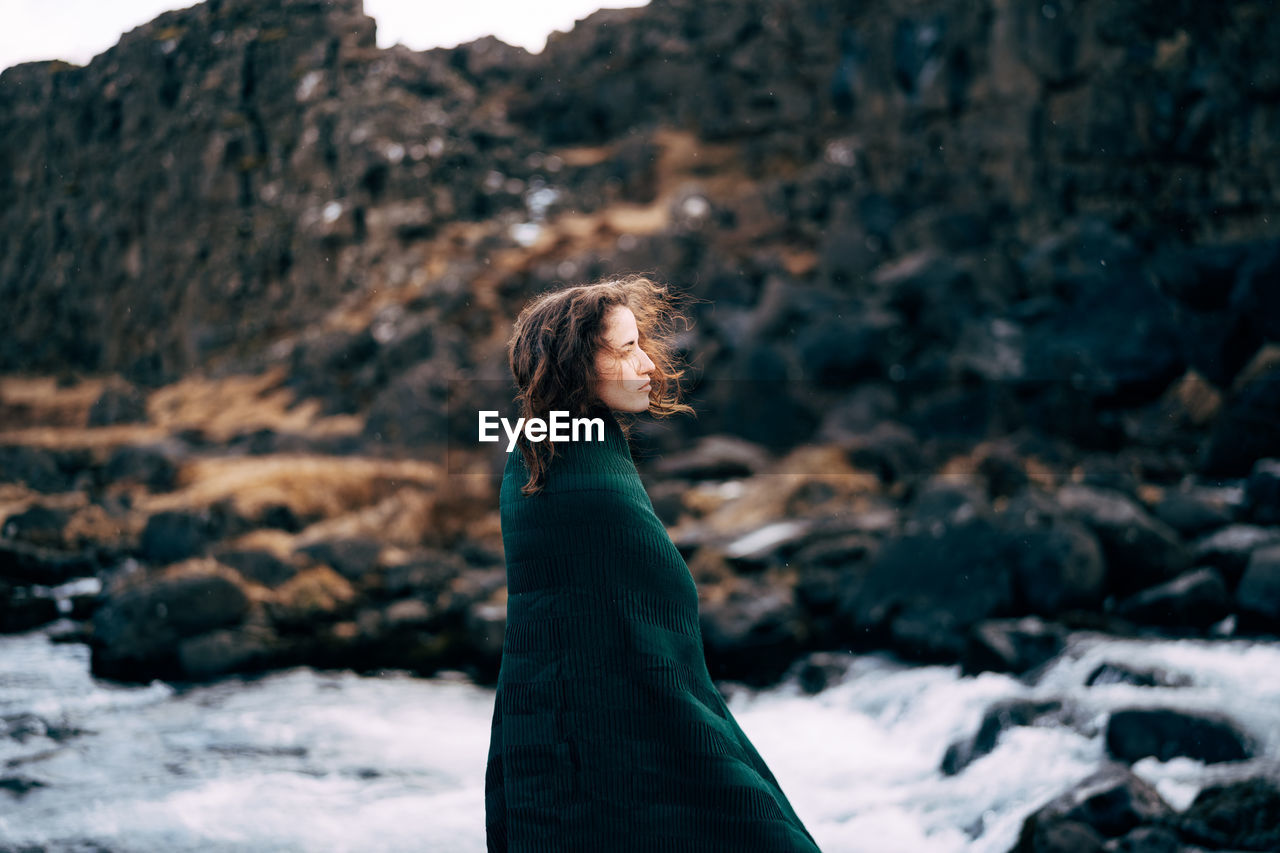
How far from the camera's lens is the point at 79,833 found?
708cm

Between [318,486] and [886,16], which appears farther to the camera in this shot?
[886,16]

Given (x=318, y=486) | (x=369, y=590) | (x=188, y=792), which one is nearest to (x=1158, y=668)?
(x=188, y=792)

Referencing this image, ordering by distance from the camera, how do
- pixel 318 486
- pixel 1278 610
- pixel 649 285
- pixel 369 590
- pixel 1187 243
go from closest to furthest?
1. pixel 649 285
2. pixel 1278 610
3. pixel 369 590
4. pixel 318 486
5. pixel 1187 243

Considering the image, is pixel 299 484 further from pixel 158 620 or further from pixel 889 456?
pixel 889 456

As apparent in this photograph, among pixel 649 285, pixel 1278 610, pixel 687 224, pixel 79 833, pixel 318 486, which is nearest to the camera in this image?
pixel 649 285

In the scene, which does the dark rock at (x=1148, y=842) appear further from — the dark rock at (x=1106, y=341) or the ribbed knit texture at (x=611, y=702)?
the dark rock at (x=1106, y=341)

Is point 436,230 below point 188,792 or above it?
above

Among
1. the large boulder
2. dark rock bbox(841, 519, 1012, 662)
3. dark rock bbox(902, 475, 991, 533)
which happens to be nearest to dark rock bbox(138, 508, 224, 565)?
the large boulder

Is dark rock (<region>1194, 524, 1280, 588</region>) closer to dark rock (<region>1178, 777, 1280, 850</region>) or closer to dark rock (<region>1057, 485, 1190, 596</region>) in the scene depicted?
dark rock (<region>1057, 485, 1190, 596</region>)

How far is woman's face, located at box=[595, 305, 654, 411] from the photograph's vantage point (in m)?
2.17

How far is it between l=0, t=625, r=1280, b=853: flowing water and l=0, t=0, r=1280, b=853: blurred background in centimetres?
5

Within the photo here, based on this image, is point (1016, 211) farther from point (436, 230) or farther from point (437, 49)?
point (437, 49)

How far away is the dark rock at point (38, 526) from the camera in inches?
629

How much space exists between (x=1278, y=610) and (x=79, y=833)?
10.3 metres
